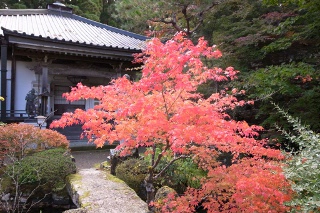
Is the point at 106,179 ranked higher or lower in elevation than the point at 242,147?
lower

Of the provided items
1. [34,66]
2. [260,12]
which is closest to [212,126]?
[260,12]

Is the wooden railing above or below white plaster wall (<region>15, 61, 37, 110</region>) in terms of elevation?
below

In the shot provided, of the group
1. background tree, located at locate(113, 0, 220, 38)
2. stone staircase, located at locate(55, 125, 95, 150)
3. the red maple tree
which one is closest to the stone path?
the red maple tree

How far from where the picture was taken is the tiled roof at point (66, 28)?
387 inches

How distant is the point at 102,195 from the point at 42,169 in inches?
60.9

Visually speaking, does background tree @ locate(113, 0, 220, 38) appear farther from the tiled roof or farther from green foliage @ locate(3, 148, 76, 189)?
green foliage @ locate(3, 148, 76, 189)

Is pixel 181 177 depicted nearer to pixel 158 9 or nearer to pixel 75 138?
pixel 158 9

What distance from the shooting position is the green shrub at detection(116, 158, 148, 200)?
530cm

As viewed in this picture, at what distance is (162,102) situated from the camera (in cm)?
382

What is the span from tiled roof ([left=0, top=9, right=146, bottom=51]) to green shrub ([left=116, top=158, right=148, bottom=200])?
5.08m

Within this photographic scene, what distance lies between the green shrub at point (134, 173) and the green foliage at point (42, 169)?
3.44ft

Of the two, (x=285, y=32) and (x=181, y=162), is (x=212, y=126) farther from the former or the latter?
(x=285, y=32)

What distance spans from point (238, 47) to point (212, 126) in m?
4.34

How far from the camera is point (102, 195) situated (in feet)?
14.3
